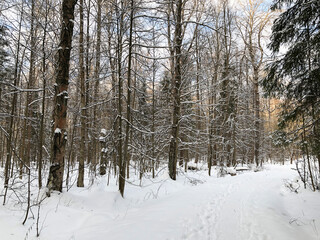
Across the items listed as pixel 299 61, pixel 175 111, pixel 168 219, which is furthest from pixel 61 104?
pixel 299 61

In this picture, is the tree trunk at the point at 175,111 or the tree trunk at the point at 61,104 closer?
the tree trunk at the point at 61,104

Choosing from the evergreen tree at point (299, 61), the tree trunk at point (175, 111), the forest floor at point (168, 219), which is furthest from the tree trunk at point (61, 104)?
the evergreen tree at point (299, 61)

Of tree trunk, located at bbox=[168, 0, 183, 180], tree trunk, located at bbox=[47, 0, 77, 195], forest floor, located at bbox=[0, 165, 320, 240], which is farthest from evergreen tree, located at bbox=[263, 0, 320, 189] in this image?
tree trunk, located at bbox=[47, 0, 77, 195]

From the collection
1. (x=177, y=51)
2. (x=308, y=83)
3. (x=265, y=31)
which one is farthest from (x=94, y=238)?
(x=265, y=31)

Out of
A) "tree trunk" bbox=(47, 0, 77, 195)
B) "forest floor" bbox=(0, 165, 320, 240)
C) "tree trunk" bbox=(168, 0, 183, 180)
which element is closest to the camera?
"forest floor" bbox=(0, 165, 320, 240)

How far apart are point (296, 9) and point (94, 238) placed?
6.76 metres

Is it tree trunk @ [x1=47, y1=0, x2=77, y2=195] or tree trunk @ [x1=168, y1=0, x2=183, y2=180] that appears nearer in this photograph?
tree trunk @ [x1=47, y1=0, x2=77, y2=195]

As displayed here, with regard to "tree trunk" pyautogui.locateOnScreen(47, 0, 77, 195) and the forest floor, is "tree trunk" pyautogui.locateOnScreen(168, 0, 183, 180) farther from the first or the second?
"tree trunk" pyautogui.locateOnScreen(47, 0, 77, 195)

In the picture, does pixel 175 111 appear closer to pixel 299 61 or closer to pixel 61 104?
pixel 299 61

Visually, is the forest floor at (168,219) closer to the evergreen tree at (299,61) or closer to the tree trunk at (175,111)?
the evergreen tree at (299,61)

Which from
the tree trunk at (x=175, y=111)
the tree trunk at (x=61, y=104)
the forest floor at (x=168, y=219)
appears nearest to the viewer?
the forest floor at (x=168, y=219)

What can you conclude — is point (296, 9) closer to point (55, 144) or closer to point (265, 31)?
→ point (55, 144)

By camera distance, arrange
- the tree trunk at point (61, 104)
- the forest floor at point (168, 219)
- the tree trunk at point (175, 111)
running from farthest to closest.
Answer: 1. the tree trunk at point (175, 111)
2. the tree trunk at point (61, 104)
3. the forest floor at point (168, 219)

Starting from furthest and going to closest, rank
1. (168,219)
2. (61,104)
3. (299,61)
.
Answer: (299,61)
(61,104)
(168,219)
